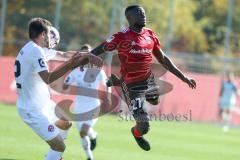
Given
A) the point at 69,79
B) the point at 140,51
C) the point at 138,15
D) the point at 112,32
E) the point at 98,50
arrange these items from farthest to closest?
1. the point at 112,32
2. the point at 69,79
3. the point at 140,51
4. the point at 138,15
5. the point at 98,50

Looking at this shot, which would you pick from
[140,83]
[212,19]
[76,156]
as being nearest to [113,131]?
[76,156]

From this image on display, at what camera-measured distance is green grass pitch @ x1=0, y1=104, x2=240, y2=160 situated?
1566 centimetres

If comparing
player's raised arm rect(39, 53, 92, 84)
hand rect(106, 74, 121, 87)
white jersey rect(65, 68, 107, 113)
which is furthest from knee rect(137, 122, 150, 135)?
white jersey rect(65, 68, 107, 113)

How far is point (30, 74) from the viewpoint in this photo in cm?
1024

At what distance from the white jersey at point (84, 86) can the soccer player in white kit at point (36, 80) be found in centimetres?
587

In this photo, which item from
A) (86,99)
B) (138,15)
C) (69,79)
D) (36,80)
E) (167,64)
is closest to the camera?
(36,80)

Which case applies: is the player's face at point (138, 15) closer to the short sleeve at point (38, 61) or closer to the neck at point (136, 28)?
the neck at point (136, 28)

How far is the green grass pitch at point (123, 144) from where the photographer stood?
51.4 feet

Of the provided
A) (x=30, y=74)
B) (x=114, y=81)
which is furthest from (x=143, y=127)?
(x=30, y=74)

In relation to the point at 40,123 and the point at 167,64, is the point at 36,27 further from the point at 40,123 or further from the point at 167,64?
the point at 167,64

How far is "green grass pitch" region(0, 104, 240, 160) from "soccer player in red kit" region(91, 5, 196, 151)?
2.80 metres

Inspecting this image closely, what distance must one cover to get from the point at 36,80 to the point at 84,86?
A: 6.48m

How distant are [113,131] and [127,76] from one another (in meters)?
10.8

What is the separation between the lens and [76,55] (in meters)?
9.67
